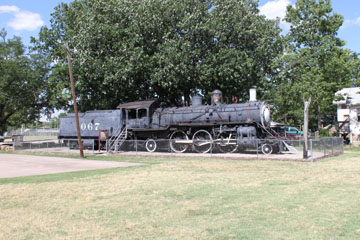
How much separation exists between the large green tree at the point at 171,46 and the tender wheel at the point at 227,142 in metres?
6.44

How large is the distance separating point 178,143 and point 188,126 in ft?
4.33

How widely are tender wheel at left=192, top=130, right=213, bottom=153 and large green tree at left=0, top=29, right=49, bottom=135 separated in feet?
72.5

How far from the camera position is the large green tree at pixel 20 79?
35875 mm

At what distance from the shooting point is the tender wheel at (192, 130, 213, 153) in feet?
70.8

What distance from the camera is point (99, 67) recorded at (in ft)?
89.7

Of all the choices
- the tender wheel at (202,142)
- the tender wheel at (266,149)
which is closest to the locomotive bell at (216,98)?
the tender wheel at (202,142)

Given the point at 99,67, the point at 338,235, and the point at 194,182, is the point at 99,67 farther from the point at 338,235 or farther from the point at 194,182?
the point at 338,235

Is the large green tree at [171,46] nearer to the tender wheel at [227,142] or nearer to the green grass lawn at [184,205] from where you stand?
the tender wheel at [227,142]

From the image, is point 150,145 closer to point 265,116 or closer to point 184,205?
point 265,116

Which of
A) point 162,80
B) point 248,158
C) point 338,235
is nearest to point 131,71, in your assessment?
point 162,80

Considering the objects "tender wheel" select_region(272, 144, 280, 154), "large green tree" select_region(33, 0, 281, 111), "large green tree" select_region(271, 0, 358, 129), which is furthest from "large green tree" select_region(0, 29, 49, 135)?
"tender wheel" select_region(272, 144, 280, 154)

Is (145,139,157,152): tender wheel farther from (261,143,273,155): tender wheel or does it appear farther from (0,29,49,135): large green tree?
A: (0,29,49,135): large green tree

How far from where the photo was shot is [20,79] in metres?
36.4

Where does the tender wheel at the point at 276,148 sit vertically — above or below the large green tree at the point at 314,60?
below
